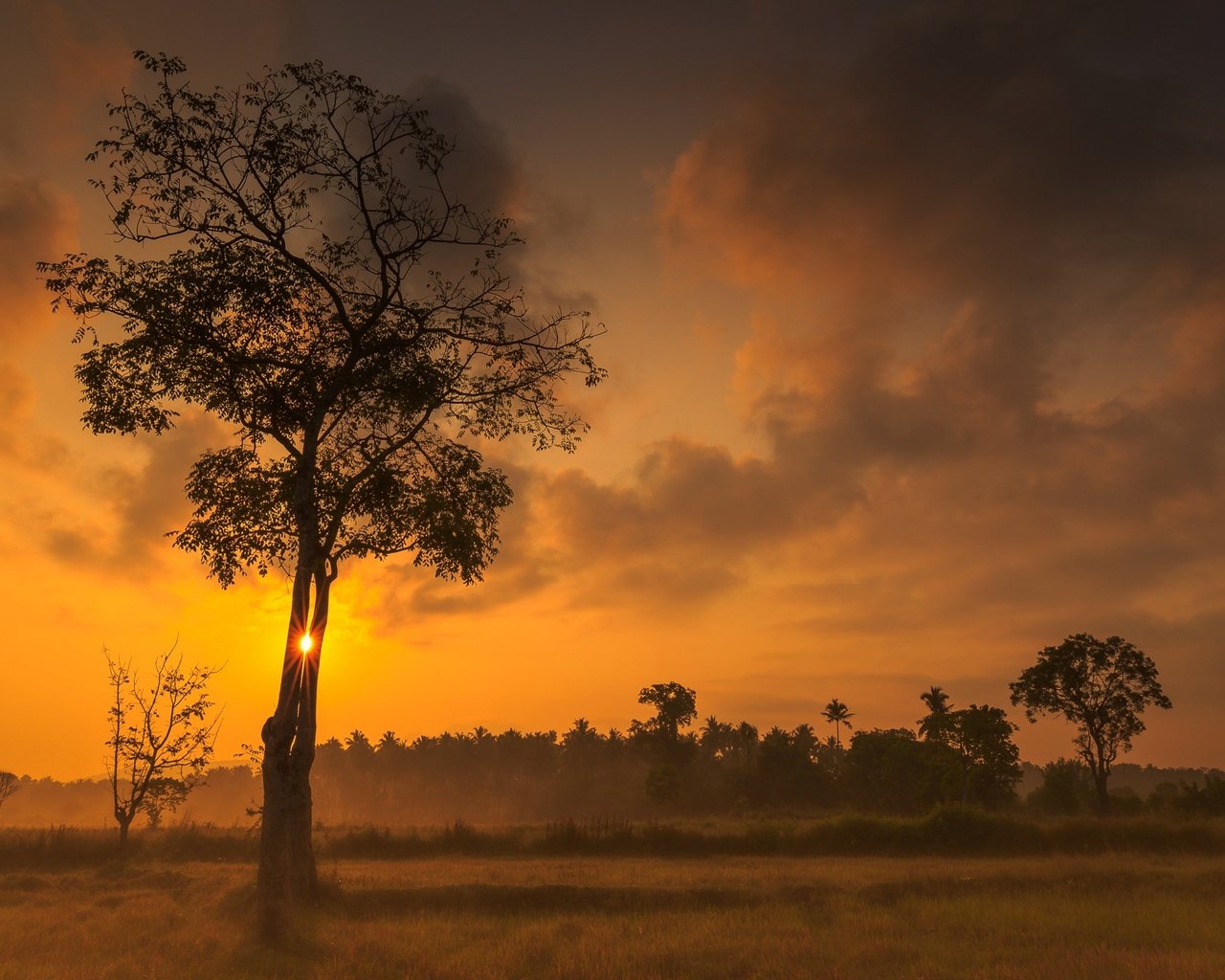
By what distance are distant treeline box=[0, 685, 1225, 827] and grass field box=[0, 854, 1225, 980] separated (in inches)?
225

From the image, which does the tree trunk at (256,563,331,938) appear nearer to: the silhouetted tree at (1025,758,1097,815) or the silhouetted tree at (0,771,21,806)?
the silhouetted tree at (0,771,21,806)

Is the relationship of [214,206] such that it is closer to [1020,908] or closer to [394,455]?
[394,455]

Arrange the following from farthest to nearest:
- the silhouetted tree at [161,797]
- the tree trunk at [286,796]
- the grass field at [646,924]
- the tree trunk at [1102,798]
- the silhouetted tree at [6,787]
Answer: the tree trunk at [1102,798] < the silhouetted tree at [6,787] < the silhouetted tree at [161,797] < the tree trunk at [286,796] < the grass field at [646,924]

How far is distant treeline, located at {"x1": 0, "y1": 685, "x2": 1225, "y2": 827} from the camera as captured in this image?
71.8 m

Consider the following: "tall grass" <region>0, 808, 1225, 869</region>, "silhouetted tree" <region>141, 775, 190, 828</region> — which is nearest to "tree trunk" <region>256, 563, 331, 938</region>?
"silhouetted tree" <region>141, 775, 190, 828</region>

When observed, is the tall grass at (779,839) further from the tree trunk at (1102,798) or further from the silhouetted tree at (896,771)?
the silhouetted tree at (896,771)

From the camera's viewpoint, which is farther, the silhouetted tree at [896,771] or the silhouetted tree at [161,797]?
the silhouetted tree at [896,771]

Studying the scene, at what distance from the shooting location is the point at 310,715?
22047 millimetres

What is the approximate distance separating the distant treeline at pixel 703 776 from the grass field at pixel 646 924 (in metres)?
5.71

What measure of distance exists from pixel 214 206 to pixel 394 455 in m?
8.13

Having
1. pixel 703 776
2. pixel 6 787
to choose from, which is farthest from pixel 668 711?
pixel 6 787

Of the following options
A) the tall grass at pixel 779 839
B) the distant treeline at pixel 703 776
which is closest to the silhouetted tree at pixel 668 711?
the distant treeline at pixel 703 776

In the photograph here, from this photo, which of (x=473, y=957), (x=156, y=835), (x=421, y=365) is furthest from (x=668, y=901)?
(x=156, y=835)

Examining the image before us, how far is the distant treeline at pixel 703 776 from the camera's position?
7181 centimetres
